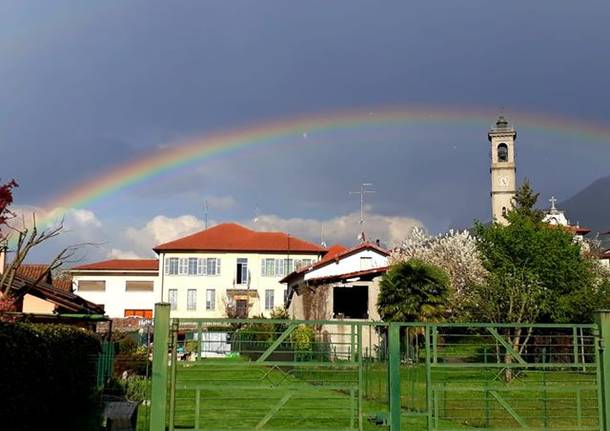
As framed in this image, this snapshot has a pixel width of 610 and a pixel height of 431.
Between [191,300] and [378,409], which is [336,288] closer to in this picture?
[378,409]

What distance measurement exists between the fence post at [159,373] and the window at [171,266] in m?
53.9

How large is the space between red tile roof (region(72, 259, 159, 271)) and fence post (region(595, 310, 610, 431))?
61775mm

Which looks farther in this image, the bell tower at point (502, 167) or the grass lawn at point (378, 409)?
the bell tower at point (502, 167)

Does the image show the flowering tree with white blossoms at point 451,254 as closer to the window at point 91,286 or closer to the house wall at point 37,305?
the house wall at point 37,305

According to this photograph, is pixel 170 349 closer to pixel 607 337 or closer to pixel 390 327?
pixel 390 327

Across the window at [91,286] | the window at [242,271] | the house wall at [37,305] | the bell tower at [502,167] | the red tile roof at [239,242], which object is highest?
the bell tower at [502,167]

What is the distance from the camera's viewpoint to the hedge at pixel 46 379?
29.7 feet

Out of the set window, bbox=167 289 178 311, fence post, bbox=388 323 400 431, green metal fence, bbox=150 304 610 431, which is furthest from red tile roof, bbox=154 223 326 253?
fence post, bbox=388 323 400 431

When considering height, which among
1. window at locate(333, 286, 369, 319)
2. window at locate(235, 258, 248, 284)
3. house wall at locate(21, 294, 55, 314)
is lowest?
house wall at locate(21, 294, 55, 314)

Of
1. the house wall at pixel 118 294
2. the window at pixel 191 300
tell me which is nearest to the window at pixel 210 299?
the window at pixel 191 300

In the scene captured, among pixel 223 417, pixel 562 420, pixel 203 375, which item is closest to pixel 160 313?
pixel 223 417

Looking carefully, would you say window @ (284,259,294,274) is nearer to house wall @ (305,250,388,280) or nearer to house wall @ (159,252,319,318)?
house wall @ (159,252,319,318)

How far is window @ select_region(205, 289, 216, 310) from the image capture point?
59156 millimetres

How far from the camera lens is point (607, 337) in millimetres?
8125
